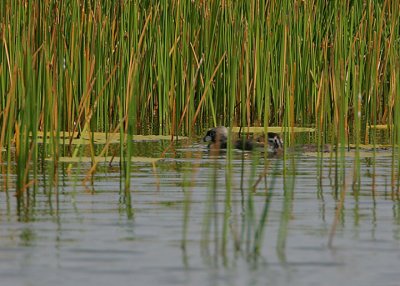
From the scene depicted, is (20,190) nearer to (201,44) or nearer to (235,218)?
(235,218)

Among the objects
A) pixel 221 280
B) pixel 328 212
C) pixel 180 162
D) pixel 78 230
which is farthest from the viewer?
pixel 180 162

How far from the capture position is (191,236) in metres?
6.25

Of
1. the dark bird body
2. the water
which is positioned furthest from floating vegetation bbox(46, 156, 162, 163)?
the dark bird body

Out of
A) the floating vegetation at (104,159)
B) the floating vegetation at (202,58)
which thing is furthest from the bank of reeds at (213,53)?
the floating vegetation at (104,159)

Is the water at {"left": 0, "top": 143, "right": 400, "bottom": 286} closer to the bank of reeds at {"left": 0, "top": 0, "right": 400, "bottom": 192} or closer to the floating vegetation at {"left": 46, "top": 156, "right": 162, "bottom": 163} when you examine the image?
the floating vegetation at {"left": 46, "top": 156, "right": 162, "bottom": 163}

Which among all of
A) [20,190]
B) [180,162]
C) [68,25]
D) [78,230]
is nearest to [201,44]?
[68,25]

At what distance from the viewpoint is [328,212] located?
6957 mm

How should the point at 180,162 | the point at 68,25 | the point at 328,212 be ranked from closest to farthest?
the point at 328,212, the point at 180,162, the point at 68,25

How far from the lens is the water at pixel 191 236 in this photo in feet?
17.7

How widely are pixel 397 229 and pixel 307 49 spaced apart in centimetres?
562

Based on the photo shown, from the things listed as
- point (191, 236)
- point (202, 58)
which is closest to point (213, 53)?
point (202, 58)

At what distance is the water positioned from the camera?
540 centimetres

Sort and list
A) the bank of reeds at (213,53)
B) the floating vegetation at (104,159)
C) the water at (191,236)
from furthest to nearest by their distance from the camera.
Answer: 1. the bank of reeds at (213,53)
2. the floating vegetation at (104,159)
3. the water at (191,236)

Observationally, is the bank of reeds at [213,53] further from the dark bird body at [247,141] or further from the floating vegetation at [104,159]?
the floating vegetation at [104,159]
